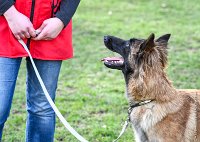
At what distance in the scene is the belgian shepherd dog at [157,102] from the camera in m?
4.20

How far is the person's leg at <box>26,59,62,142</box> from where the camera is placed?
4.04m

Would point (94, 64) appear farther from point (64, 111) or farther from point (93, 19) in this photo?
point (93, 19)

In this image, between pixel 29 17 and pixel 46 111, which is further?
pixel 46 111

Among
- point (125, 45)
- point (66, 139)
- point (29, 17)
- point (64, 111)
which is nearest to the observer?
point (29, 17)

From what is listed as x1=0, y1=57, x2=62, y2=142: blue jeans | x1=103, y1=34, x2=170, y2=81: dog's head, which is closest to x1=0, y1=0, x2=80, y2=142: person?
x1=0, y1=57, x2=62, y2=142: blue jeans

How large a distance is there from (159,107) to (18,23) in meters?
1.50

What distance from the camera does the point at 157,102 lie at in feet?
14.0

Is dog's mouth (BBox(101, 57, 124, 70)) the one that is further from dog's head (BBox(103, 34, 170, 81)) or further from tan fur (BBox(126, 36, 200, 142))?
tan fur (BBox(126, 36, 200, 142))

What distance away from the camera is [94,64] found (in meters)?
9.09

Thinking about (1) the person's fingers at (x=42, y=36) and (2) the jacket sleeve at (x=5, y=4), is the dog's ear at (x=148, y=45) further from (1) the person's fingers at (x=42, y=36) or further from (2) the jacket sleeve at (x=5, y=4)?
(2) the jacket sleeve at (x=5, y=4)

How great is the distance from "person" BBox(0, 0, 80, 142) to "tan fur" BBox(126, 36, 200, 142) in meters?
0.72

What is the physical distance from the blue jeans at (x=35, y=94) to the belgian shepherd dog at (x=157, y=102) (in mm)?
751

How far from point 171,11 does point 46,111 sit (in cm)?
1057

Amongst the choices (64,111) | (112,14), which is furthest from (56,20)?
(112,14)
